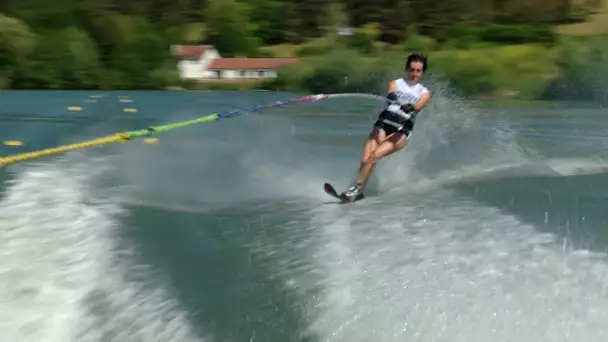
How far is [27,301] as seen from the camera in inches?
111

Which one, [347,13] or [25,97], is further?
[347,13]

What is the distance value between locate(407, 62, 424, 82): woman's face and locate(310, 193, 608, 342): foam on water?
972 mm

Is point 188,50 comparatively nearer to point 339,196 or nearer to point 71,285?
point 339,196

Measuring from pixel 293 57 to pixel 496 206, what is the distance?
1980 centimetres

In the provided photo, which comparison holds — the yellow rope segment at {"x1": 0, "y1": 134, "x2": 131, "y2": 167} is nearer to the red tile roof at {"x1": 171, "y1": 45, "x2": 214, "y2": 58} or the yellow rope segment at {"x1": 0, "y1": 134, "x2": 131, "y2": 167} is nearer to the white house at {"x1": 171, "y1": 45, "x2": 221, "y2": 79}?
the white house at {"x1": 171, "y1": 45, "x2": 221, "y2": 79}

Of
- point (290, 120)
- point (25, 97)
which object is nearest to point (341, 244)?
point (290, 120)

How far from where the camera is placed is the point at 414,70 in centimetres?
468

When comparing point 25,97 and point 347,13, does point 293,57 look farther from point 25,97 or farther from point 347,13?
point 25,97

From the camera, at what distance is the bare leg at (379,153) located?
4730mm

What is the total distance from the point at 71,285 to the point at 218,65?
67.7 ft

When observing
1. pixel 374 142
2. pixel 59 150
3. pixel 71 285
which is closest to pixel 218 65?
pixel 374 142

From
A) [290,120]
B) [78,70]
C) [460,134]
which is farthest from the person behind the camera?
[78,70]

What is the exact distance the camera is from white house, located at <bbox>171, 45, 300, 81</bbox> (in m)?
22.6

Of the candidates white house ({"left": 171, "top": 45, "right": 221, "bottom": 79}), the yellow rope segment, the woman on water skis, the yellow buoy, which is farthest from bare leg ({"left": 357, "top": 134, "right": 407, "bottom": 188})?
white house ({"left": 171, "top": 45, "right": 221, "bottom": 79})
